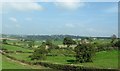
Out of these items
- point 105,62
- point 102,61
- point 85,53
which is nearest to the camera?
point 105,62

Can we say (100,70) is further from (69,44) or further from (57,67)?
(69,44)

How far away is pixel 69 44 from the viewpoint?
98.8 meters

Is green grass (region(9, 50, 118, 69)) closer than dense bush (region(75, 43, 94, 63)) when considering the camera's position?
Yes

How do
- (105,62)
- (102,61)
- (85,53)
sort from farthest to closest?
(85,53) → (102,61) → (105,62)

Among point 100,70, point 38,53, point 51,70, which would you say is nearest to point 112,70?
point 100,70

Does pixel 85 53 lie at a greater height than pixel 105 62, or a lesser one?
greater

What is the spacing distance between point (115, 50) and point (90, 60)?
15445mm

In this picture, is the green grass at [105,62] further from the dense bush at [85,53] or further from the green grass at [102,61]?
the dense bush at [85,53]

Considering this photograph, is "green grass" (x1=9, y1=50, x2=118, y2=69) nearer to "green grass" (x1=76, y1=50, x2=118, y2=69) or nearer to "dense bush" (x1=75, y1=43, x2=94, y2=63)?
"green grass" (x1=76, y1=50, x2=118, y2=69)

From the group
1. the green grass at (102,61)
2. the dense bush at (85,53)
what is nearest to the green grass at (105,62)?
the green grass at (102,61)

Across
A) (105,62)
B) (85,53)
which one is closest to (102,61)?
(105,62)

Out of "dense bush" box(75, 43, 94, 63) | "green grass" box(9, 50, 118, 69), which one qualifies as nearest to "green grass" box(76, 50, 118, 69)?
"green grass" box(9, 50, 118, 69)

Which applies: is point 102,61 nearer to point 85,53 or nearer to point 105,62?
point 105,62

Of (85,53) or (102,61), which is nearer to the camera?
(102,61)
